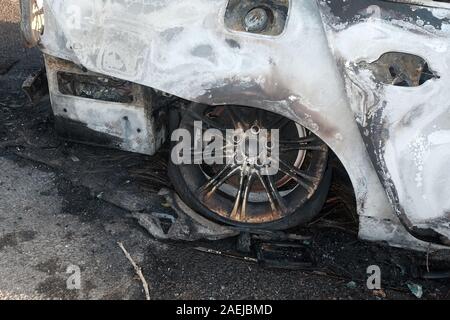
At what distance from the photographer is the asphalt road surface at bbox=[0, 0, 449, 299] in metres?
2.85

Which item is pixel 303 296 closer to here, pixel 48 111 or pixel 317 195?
pixel 317 195

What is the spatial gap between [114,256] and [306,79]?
4.72 ft

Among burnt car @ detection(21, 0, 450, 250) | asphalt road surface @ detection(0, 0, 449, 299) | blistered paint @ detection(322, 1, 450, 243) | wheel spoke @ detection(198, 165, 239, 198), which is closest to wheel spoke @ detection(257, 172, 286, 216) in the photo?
burnt car @ detection(21, 0, 450, 250)

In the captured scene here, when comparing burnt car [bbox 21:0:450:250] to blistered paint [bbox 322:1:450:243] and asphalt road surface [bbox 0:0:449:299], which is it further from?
asphalt road surface [bbox 0:0:449:299]

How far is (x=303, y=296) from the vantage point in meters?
2.90

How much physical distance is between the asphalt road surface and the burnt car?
222 millimetres

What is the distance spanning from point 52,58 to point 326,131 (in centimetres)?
182

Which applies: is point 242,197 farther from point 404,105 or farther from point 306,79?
point 404,105

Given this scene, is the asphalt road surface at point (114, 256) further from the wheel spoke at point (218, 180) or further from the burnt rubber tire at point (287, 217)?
the wheel spoke at point (218, 180)

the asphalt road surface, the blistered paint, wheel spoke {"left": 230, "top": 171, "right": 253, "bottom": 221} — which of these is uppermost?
the blistered paint

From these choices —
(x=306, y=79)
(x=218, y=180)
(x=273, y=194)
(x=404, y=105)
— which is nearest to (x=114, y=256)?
(x=218, y=180)

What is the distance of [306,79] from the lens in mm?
2715

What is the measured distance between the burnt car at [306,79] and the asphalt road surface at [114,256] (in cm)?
22
